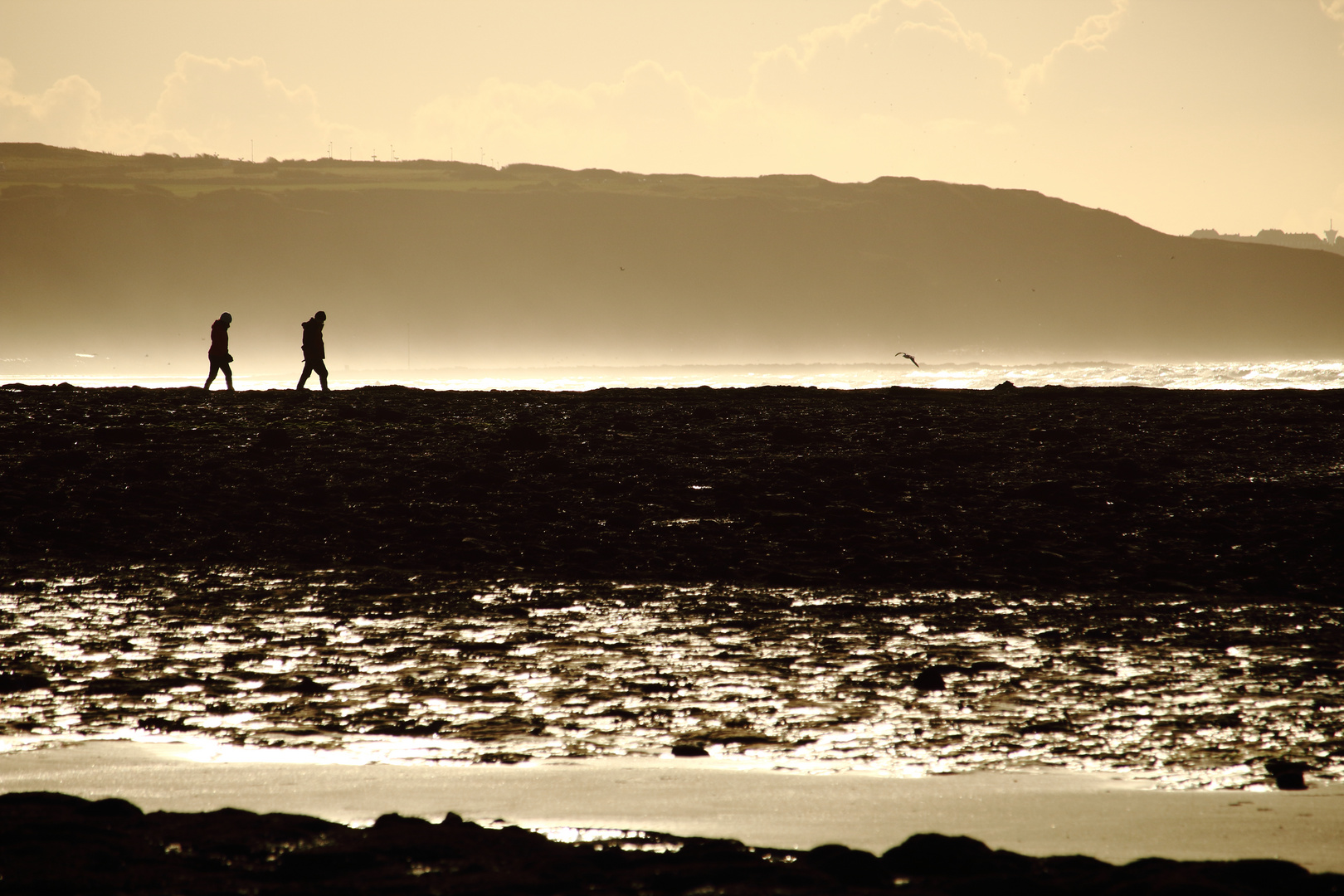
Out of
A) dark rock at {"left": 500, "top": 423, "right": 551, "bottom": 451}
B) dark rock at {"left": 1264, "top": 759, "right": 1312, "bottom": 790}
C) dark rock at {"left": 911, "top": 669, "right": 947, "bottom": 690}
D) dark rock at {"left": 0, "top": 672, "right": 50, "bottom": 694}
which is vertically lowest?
dark rock at {"left": 1264, "top": 759, "right": 1312, "bottom": 790}

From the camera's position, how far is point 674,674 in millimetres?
7301

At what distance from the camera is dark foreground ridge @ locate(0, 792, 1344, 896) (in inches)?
159

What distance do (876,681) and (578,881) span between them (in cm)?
338

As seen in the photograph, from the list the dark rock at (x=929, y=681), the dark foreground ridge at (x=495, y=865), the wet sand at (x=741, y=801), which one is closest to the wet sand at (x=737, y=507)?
the wet sand at (x=741, y=801)

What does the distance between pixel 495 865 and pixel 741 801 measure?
1330mm

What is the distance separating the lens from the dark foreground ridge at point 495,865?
4.04 meters

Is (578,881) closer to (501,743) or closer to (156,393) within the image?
(501,743)

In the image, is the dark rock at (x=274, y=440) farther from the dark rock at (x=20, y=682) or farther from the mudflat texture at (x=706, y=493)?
the dark rock at (x=20, y=682)

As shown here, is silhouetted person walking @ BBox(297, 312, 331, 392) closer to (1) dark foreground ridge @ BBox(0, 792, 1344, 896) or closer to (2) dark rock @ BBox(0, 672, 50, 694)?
(2) dark rock @ BBox(0, 672, 50, 694)

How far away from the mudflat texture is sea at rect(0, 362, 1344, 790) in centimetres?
92

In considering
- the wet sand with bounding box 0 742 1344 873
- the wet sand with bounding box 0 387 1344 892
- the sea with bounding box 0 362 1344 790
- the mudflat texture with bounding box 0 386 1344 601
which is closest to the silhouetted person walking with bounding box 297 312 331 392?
the mudflat texture with bounding box 0 386 1344 601

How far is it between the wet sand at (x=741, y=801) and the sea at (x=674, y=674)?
0.18 meters

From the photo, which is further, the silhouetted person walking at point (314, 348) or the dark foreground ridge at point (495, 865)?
the silhouetted person walking at point (314, 348)

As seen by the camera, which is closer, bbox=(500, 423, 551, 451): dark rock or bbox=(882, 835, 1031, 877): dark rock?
bbox=(882, 835, 1031, 877): dark rock
